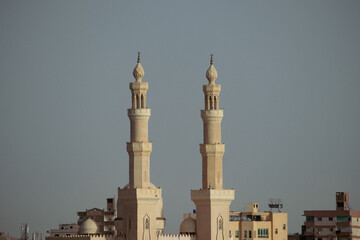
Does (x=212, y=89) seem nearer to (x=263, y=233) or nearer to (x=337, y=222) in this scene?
(x=263, y=233)

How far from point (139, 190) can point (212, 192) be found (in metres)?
6.96

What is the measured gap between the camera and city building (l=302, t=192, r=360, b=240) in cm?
11706

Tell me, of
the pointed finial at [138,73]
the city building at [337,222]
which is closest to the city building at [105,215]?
the city building at [337,222]

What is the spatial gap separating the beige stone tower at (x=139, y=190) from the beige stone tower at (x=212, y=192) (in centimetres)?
457

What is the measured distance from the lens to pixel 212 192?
8506 cm

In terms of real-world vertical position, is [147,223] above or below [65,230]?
below

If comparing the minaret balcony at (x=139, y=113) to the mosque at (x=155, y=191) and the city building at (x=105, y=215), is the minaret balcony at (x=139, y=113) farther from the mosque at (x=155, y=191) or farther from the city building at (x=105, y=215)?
the city building at (x=105, y=215)

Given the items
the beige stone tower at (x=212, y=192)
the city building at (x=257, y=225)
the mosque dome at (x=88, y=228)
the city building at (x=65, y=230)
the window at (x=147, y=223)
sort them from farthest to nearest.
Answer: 1. the city building at (x=65, y=230)
2. the city building at (x=257, y=225)
3. the mosque dome at (x=88, y=228)
4. the beige stone tower at (x=212, y=192)
5. the window at (x=147, y=223)

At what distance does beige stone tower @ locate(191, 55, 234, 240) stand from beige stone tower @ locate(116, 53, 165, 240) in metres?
4.57

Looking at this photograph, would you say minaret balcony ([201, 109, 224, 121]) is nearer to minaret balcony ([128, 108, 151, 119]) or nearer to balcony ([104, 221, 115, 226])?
minaret balcony ([128, 108, 151, 119])

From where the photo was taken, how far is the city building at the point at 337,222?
117056 millimetres

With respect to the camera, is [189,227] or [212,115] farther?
[189,227]

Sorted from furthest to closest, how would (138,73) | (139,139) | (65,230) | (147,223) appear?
1. (65,230)
2. (138,73)
3. (139,139)
4. (147,223)

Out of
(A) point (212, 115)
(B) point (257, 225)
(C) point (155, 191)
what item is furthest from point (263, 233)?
(C) point (155, 191)
